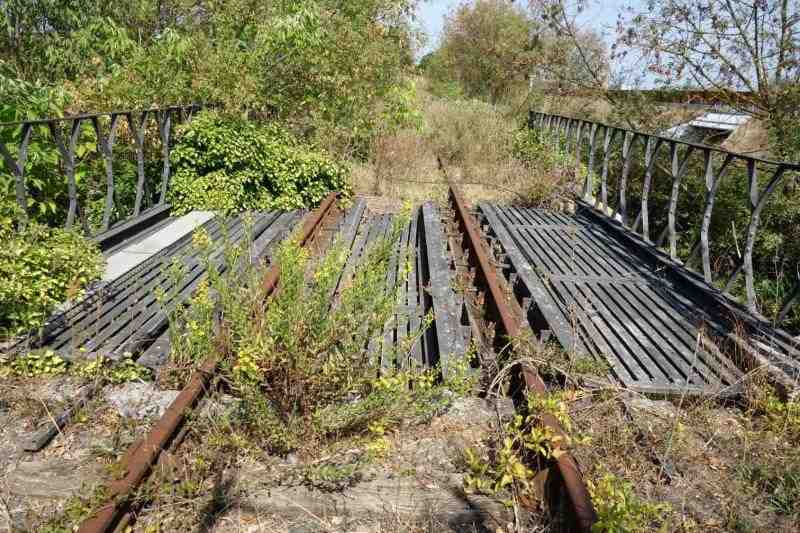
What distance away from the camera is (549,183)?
872 centimetres

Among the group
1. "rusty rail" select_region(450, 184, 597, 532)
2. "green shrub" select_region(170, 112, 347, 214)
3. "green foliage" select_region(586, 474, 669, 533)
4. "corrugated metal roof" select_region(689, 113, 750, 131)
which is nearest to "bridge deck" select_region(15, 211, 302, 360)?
"green shrub" select_region(170, 112, 347, 214)

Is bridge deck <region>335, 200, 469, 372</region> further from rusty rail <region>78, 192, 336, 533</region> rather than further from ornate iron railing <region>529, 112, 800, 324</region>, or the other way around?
ornate iron railing <region>529, 112, 800, 324</region>

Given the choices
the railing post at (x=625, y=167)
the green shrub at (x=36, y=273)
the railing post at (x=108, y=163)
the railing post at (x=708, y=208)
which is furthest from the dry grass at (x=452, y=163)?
the green shrub at (x=36, y=273)

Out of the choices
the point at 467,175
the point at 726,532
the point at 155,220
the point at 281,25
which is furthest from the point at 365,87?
the point at 726,532

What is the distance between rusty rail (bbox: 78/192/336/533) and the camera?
2090mm

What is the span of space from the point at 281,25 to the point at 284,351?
6.38m

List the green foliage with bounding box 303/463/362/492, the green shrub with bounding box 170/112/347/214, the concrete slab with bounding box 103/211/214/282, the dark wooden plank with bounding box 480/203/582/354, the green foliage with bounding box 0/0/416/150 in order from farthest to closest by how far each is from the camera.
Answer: the green foliage with bounding box 0/0/416/150 < the green shrub with bounding box 170/112/347/214 < the concrete slab with bounding box 103/211/214/282 < the dark wooden plank with bounding box 480/203/582/354 < the green foliage with bounding box 303/463/362/492

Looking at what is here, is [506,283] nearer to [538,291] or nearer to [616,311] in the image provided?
[538,291]

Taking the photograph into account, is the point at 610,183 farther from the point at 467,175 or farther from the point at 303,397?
the point at 303,397

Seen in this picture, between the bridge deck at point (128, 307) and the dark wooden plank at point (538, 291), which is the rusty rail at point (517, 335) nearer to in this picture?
the dark wooden plank at point (538, 291)

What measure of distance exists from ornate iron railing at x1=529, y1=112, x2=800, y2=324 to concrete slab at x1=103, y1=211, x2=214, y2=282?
5.07 metres

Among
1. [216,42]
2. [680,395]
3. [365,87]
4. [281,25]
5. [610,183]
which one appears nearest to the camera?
[680,395]

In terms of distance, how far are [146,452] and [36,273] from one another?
1959 millimetres

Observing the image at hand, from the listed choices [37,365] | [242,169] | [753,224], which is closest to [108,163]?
[242,169]
